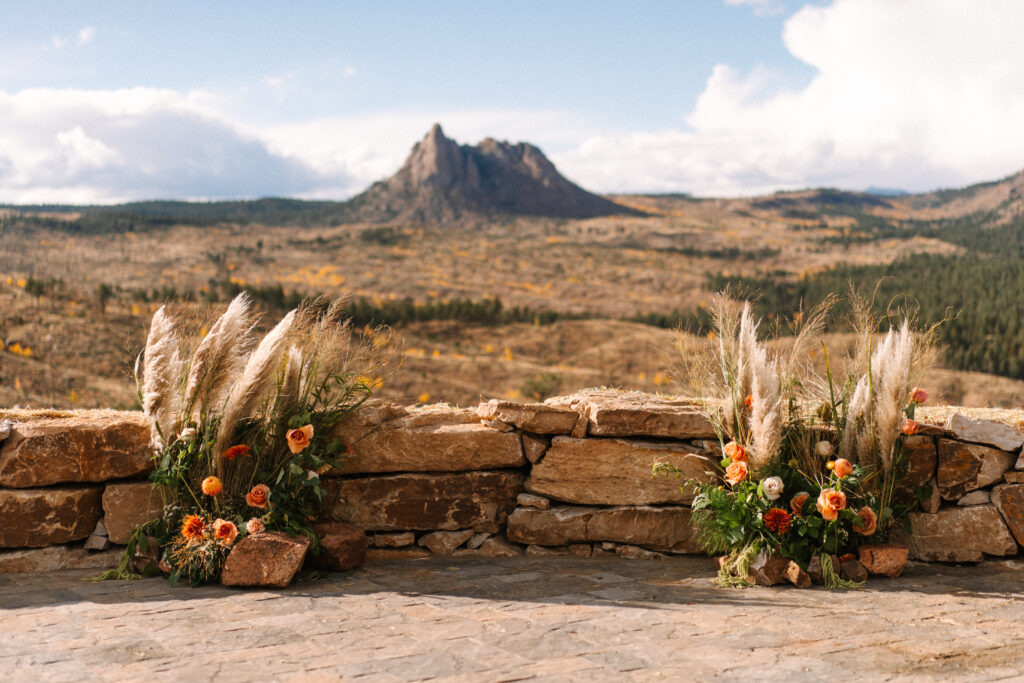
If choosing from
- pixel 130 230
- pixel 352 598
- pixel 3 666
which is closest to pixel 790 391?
pixel 352 598

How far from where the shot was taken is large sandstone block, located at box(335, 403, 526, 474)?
5.26 metres

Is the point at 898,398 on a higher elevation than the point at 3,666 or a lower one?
higher

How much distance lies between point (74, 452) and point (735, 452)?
3.87 metres

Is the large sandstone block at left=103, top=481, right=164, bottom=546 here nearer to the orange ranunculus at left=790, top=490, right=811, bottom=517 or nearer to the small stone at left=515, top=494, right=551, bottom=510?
the small stone at left=515, top=494, right=551, bottom=510

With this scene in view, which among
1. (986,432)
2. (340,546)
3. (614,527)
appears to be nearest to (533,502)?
(614,527)

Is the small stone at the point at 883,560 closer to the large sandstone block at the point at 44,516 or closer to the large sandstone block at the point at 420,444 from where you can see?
the large sandstone block at the point at 420,444

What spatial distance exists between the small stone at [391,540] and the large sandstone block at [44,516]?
66.1 inches

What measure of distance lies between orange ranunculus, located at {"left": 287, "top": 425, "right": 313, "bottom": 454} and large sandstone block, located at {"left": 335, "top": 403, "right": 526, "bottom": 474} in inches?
17.9

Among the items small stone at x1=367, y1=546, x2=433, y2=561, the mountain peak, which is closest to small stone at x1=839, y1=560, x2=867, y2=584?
small stone at x1=367, y1=546, x2=433, y2=561

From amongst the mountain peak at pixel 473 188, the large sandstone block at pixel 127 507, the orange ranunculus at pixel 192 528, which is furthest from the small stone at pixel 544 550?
the mountain peak at pixel 473 188

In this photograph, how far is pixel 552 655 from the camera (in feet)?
11.0

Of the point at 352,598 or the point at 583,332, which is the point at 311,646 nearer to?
the point at 352,598

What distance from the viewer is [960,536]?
203 inches

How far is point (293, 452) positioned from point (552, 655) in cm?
214
